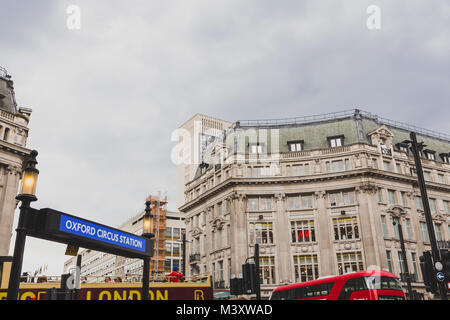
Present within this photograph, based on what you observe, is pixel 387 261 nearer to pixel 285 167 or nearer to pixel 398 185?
pixel 398 185

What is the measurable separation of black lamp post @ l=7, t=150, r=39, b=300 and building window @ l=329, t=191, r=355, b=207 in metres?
45.3

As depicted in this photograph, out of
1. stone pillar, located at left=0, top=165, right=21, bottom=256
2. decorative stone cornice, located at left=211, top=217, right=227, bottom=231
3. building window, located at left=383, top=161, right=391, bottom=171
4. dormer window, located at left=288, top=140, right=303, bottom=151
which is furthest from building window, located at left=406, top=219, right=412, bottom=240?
stone pillar, located at left=0, top=165, right=21, bottom=256

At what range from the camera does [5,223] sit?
37.4m

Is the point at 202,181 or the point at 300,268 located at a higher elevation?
the point at 202,181

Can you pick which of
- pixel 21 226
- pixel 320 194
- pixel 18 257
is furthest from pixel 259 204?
pixel 18 257

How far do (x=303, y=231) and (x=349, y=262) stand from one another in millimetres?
6691

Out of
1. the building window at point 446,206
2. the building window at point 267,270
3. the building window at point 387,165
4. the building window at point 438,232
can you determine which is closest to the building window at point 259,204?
the building window at point 267,270

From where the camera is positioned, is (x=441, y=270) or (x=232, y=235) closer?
(x=441, y=270)

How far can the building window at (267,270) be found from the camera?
48.8 m

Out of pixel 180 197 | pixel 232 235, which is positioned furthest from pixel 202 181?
pixel 180 197

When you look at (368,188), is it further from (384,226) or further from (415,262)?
(415,262)

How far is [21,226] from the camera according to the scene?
9.74 meters

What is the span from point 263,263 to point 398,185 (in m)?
21.3

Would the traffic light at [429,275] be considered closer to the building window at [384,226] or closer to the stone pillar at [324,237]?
the stone pillar at [324,237]
